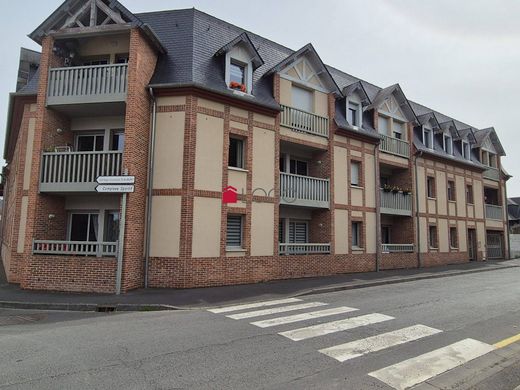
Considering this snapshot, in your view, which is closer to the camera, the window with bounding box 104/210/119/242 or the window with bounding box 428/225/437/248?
the window with bounding box 104/210/119/242

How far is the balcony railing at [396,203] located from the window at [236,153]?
910 centimetres

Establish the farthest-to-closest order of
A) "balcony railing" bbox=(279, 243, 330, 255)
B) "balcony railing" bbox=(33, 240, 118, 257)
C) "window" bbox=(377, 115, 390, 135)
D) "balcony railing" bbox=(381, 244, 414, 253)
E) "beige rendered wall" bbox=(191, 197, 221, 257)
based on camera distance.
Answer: "window" bbox=(377, 115, 390, 135) → "balcony railing" bbox=(381, 244, 414, 253) → "balcony railing" bbox=(279, 243, 330, 255) → "beige rendered wall" bbox=(191, 197, 221, 257) → "balcony railing" bbox=(33, 240, 118, 257)

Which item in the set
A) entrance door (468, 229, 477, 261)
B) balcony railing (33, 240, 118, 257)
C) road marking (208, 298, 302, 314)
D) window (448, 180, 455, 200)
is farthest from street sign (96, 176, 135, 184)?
entrance door (468, 229, 477, 261)

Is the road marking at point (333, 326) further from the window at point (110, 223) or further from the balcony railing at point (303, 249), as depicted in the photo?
the window at point (110, 223)

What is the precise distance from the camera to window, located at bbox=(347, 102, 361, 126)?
1980cm

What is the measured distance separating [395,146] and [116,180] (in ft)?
51.3

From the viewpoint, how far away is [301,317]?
28.1 ft

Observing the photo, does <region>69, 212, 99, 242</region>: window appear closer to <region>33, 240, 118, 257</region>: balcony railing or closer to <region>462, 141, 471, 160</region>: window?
<region>33, 240, 118, 257</region>: balcony railing

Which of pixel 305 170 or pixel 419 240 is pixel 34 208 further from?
pixel 419 240

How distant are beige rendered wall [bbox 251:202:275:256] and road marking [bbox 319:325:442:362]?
780cm

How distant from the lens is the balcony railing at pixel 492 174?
95.6 feet

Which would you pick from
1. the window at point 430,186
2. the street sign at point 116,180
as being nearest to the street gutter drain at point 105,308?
the street sign at point 116,180

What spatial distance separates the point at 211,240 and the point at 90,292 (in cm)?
415

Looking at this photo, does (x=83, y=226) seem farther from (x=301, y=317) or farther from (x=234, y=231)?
(x=301, y=317)
